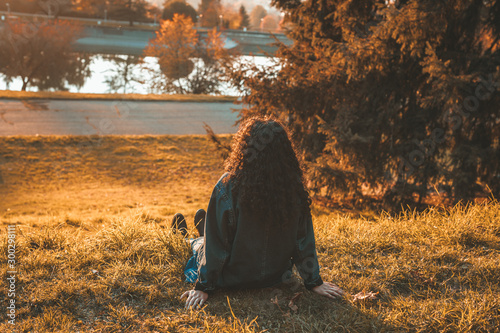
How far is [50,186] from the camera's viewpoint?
895cm

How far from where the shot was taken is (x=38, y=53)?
71.7 feet

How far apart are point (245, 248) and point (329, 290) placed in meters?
0.69

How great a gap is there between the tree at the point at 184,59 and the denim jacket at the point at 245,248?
1977 centimetres

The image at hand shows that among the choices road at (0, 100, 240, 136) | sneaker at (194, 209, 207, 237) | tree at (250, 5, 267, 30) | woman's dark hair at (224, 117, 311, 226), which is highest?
tree at (250, 5, 267, 30)

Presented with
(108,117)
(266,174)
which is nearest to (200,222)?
(266,174)

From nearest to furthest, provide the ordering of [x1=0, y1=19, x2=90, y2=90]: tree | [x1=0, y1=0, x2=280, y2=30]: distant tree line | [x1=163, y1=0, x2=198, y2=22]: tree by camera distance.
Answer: [x1=0, y1=19, x2=90, y2=90]: tree, [x1=0, y1=0, x2=280, y2=30]: distant tree line, [x1=163, y1=0, x2=198, y2=22]: tree

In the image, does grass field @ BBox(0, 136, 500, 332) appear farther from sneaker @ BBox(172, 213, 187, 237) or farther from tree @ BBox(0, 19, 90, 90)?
tree @ BBox(0, 19, 90, 90)

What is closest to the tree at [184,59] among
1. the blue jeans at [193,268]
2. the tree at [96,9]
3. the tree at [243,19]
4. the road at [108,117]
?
the road at [108,117]

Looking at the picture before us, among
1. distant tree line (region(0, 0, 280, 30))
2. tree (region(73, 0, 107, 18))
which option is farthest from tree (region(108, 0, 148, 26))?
tree (region(73, 0, 107, 18))

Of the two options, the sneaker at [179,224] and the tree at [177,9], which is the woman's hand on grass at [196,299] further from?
the tree at [177,9]

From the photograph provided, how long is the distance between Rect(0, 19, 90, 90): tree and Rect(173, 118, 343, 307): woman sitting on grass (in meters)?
21.8

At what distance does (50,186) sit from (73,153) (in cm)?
198

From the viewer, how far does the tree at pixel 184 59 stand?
2177cm

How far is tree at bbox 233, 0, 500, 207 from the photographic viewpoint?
5.73 metres
